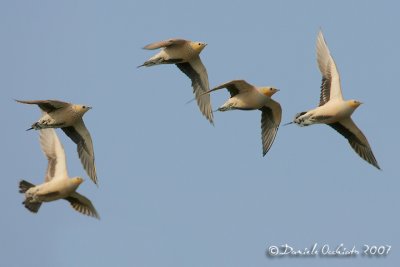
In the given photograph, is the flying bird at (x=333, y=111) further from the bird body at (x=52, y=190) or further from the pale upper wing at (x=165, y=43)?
the bird body at (x=52, y=190)

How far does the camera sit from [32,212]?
28109 millimetres

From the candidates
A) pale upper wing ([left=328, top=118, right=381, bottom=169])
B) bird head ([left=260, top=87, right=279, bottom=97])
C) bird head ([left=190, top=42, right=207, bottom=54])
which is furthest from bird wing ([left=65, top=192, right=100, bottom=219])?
pale upper wing ([left=328, top=118, right=381, bottom=169])

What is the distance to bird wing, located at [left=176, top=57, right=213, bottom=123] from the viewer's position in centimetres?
3228

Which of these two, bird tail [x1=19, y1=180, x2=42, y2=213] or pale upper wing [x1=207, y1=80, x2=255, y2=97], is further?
pale upper wing [x1=207, y1=80, x2=255, y2=97]

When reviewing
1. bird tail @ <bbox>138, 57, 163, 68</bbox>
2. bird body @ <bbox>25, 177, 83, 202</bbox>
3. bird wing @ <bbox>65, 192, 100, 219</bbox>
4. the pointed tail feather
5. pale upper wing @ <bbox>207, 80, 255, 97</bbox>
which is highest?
bird tail @ <bbox>138, 57, 163, 68</bbox>

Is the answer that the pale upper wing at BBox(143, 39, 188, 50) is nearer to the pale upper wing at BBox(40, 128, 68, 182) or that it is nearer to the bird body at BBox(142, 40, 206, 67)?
the bird body at BBox(142, 40, 206, 67)

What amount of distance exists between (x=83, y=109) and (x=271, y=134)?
207 inches

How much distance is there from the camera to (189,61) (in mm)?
32062

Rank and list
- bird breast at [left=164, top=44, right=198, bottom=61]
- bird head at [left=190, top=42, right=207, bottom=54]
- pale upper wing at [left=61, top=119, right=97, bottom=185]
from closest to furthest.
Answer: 1. pale upper wing at [left=61, top=119, right=97, bottom=185]
2. bird breast at [left=164, top=44, right=198, bottom=61]
3. bird head at [left=190, top=42, right=207, bottom=54]

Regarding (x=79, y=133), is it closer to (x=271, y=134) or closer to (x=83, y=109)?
(x=83, y=109)

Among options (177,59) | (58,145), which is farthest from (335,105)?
(58,145)

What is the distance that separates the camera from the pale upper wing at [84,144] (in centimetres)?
2975

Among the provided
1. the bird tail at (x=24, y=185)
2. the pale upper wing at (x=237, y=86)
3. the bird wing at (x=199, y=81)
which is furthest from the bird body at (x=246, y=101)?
the bird tail at (x=24, y=185)

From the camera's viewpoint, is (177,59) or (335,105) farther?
(177,59)
